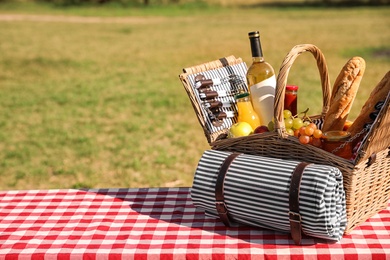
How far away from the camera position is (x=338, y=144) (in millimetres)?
2166

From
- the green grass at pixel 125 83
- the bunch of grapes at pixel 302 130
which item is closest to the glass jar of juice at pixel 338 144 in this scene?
the bunch of grapes at pixel 302 130

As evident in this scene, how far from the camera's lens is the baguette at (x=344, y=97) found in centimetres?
230

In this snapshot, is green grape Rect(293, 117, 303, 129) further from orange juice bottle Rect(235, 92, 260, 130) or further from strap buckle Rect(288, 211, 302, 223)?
strap buckle Rect(288, 211, 302, 223)

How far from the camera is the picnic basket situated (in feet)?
6.82

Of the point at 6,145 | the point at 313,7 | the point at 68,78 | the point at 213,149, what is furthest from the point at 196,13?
the point at 213,149

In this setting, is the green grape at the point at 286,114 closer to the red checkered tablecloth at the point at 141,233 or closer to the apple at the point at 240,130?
the apple at the point at 240,130

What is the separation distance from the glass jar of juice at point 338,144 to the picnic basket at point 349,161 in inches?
2.1

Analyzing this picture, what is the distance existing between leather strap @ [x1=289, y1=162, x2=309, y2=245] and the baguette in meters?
0.34

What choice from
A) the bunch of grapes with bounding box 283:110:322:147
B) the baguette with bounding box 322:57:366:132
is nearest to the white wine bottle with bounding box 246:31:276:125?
the bunch of grapes with bounding box 283:110:322:147

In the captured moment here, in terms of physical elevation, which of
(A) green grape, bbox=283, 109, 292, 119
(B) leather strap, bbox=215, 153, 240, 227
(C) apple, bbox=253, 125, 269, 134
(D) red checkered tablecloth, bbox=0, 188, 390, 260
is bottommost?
(D) red checkered tablecloth, bbox=0, 188, 390, 260

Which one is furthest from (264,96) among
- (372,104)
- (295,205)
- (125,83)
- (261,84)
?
(125,83)

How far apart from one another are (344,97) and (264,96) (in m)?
0.32

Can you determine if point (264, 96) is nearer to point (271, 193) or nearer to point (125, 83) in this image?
point (271, 193)

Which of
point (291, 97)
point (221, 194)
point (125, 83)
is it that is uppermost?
point (291, 97)
